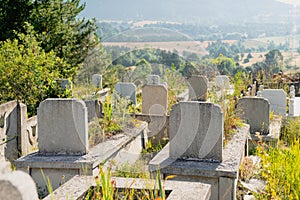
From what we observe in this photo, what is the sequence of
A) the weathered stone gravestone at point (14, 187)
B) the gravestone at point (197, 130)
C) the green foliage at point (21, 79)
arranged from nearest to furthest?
1. the weathered stone gravestone at point (14, 187)
2. the gravestone at point (197, 130)
3. the green foliage at point (21, 79)

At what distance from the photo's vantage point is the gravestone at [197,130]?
16.4 feet

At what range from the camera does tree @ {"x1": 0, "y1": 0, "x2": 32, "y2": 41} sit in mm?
13719

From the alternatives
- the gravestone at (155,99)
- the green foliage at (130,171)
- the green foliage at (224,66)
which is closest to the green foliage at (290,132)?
the gravestone at (155,99)

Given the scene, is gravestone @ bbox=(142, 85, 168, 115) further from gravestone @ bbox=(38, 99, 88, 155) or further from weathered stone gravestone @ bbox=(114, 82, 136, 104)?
gravestone @ bbox=(38, 99, 88, 155)

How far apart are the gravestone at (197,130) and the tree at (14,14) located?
32.9 ft

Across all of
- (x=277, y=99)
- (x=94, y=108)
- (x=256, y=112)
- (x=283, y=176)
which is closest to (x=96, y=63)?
(x=277, y=99)

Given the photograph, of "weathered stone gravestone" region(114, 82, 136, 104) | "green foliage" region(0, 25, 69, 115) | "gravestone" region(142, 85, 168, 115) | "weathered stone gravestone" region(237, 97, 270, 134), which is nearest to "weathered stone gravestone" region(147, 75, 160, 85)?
"weathered stone gravestone" region(114, 82, 136, 104)

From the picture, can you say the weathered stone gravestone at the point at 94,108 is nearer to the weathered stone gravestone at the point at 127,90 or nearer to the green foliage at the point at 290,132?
the weathered stone gravestone at the point at 127,90

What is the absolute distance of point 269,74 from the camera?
15.5 meters

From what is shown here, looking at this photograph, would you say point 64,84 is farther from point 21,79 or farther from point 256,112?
point 256,112

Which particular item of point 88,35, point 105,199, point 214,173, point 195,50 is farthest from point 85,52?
point 105,199

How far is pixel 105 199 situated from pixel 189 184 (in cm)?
87

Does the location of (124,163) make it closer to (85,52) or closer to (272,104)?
(272,104)

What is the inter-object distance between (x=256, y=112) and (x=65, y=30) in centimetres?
890
